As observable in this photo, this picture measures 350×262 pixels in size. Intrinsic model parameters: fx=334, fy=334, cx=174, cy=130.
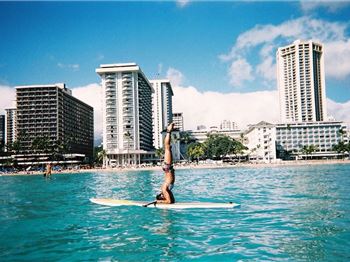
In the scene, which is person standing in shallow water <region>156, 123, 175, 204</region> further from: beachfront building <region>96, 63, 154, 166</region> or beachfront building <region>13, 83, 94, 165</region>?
beachfront building <region>13, 83, 94, 165</region>

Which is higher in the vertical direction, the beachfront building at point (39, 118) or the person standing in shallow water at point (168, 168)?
the beachfront building at point (39, 118)

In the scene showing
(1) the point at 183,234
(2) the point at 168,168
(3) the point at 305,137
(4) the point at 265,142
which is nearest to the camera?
(1) the point at 183,234

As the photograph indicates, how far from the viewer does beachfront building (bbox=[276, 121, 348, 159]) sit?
7313 inches

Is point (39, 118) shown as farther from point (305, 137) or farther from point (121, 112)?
point (305, 137)

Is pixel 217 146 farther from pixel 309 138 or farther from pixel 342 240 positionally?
pixel 342 240

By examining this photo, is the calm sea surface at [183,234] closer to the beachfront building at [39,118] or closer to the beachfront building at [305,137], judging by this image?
the beachfront building at [39,118]

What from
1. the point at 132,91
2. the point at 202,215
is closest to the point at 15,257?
the point at 202,215

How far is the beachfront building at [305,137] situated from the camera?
609 ft

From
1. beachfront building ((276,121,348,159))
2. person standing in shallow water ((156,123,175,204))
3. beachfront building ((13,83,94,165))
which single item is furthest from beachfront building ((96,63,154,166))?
person standing in shallow water ((156,123,175,204))

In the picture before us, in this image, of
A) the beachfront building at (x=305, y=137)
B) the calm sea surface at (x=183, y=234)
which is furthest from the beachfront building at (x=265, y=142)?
the calm sea surface at (x=183, y=234)

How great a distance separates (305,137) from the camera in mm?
186750

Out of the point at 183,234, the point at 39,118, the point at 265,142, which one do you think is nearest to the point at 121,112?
the point at 39,118

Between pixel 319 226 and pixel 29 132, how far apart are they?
564ft

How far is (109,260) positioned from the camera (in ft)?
29.2
